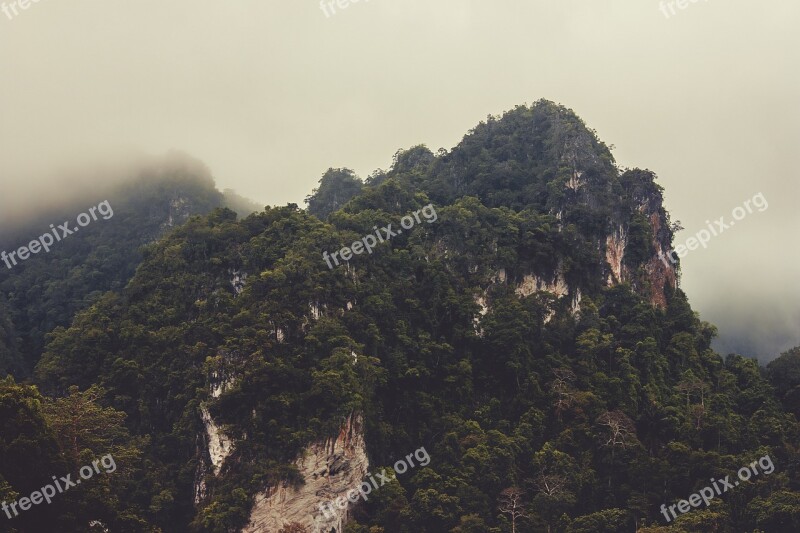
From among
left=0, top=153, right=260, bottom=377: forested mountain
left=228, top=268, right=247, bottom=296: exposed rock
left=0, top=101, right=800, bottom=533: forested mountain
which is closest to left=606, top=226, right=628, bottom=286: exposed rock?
left=0, top=101, right=800, bottom=533: forested mountain

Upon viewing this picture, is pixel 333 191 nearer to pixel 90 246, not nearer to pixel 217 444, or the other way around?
pixel 90 246

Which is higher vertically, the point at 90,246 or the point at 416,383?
the point at 90,246

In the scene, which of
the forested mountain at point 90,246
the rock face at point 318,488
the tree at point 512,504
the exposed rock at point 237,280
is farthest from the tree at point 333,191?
the tree at point 512,504

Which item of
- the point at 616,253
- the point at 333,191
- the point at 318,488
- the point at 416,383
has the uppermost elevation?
the point at 333,191

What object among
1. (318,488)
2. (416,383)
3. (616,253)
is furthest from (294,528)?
(616,253)

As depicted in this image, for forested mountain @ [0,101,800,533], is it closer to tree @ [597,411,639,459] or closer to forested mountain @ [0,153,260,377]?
tree @ [597,411,639,459]

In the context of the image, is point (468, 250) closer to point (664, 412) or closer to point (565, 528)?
point (664, 412)
